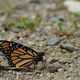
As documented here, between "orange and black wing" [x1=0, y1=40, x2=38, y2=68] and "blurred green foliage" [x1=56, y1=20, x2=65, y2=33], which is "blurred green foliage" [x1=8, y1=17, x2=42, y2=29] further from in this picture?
"orange and black wing" [x1=0, y1=40, x2=38, y2=68]

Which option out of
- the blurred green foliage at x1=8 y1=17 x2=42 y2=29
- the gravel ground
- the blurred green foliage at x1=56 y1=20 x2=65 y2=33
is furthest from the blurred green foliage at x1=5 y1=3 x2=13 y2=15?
the blurred green foliage at x1=56 y1=20 x2=65 y2=33

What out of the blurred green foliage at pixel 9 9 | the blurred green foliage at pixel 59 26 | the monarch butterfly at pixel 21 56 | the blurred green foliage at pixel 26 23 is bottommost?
the blurred green foliage at pixel 9 9

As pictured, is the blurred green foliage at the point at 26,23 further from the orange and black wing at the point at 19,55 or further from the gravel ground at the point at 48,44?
the orange and black wing at the point at 19,55

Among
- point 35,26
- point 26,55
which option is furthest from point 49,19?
point 26,55

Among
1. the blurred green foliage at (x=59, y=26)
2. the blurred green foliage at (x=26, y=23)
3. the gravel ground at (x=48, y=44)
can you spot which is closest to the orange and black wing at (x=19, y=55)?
the gravel ground at (x=48, y=44)

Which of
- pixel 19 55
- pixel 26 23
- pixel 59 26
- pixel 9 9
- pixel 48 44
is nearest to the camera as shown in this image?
pixel 19 55

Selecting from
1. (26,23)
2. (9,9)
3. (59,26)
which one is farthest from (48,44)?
(9,9)

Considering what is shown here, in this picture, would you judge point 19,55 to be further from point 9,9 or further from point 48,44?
point 9,9
